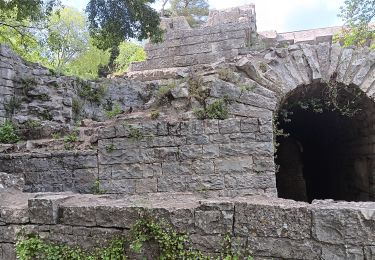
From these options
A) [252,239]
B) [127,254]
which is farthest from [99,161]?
[252,239]

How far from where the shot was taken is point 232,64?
659 cm

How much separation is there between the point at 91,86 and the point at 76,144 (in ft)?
17.4

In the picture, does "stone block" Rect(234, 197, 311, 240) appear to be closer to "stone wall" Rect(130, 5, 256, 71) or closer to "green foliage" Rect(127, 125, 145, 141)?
"green foliage" Rect(127, 125, 145, 141)

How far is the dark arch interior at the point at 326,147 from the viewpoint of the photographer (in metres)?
7.31

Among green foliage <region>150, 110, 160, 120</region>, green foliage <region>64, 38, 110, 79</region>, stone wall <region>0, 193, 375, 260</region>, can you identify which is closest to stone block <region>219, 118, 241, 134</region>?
green foliage <region>150, 110, 160, 120</region>

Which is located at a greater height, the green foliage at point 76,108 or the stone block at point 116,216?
the green foliage at point 76,108

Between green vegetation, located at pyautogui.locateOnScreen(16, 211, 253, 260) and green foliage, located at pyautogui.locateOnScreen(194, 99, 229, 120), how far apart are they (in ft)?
10.3

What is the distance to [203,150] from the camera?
598 centimetres

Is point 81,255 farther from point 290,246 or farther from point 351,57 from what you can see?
point 351,57

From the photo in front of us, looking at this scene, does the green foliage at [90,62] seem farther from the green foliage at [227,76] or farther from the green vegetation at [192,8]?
the green foliage at [227,76]

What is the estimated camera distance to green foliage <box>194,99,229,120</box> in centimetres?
604

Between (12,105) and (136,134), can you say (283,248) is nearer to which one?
(136,134)

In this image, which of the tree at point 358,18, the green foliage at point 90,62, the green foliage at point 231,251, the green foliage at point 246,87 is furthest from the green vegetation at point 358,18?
the green foliage at point 90,62

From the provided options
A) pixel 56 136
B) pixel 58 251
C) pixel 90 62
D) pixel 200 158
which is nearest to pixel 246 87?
pixel 200 158
